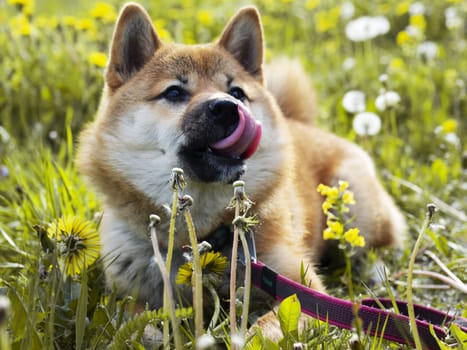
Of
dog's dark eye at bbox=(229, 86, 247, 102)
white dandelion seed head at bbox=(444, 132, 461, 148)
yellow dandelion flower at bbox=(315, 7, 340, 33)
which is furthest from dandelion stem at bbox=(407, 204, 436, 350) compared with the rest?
yellow dandelion flower at bbox=(315, 7, 340, 33)

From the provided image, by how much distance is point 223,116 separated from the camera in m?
2.57

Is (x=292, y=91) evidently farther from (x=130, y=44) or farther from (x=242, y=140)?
(x=242, y=140)

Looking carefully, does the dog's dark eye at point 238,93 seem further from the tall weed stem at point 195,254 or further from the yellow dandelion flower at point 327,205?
the tall weed stem at point 195,254

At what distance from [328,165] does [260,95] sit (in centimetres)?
81

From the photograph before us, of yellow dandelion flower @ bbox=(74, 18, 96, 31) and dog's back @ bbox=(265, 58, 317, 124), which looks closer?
dog's back @ bbox=(265, 58, 317, 124)

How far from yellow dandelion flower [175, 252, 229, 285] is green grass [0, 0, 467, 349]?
12 cm

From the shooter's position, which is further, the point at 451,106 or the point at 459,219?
the point at 451,106

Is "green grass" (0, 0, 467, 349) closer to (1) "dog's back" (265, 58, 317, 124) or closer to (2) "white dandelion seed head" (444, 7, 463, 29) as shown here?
(2) "white dandelion seed head" (444, 7, 463, 29)

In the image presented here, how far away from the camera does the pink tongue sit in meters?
2.53

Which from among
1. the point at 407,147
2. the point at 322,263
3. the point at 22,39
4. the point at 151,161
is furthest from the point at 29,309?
the point at 22,39

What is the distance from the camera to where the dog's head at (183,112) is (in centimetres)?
260

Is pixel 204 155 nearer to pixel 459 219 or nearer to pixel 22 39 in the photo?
pixel 459 219

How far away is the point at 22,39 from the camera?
Result: 17.1ft

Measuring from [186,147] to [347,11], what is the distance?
417cm
